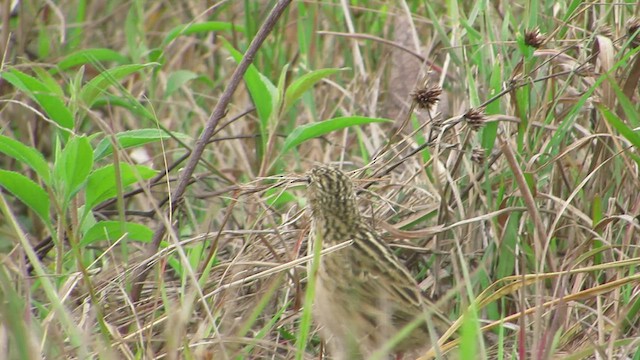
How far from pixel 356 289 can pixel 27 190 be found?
37.2 inches

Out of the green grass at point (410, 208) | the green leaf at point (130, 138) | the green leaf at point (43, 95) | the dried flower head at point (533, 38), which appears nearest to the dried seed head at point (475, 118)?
the green grass at point (410, 208)

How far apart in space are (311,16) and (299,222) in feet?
4.51

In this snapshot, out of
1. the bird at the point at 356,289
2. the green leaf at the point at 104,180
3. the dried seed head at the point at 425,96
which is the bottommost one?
the bird at the point at 356,289

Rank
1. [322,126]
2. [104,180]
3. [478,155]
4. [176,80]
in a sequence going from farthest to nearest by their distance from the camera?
[176,80]
[322,126]
[478,155]
[104,180]

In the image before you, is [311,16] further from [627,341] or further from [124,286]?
[627,341]

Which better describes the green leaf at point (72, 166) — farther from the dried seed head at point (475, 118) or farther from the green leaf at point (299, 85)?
the dried seed head at point (475, 118)

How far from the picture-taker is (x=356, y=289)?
2738 millimetres

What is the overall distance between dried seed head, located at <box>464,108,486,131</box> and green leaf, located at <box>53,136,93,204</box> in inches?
43.1

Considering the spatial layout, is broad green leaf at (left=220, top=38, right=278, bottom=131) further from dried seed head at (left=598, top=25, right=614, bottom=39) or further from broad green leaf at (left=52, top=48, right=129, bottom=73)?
dried seed head at (left=598, top=25, right=614, bottom=39)

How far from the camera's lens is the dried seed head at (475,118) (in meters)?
3.02

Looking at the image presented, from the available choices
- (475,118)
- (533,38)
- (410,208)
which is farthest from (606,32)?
(410,208)

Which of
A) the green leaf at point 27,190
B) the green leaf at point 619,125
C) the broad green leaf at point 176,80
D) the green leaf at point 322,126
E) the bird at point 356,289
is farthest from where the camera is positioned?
the broad green leaf at point 176,80

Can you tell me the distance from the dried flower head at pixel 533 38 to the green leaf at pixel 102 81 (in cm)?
112

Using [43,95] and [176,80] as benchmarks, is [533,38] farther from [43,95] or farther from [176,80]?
[176,80]
